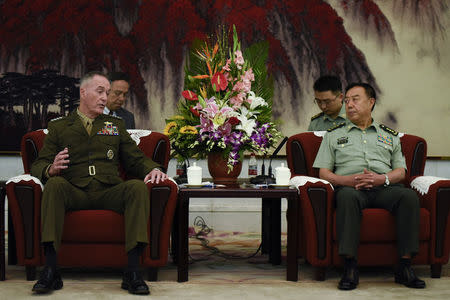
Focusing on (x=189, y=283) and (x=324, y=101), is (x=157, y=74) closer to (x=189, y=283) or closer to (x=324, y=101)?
(x=324, y=101)

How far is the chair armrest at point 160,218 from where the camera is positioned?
2.91 metres

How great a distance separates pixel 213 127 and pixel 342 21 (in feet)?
7.65

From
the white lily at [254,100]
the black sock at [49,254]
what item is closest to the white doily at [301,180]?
the white lily at [254,100]

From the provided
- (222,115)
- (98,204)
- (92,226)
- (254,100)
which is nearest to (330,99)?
(254,100)

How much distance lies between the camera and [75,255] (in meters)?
2.91

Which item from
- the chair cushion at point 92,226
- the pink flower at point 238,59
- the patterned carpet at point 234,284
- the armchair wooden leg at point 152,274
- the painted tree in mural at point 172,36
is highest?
the painted tree in mural at point 172,36

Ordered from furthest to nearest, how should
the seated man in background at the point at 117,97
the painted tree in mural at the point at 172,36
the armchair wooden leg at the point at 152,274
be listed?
the painted tree in mural at the point at 172,36 → the seated man in background at the point at 117,97 → the armchair wooden leg at the point at 152,274

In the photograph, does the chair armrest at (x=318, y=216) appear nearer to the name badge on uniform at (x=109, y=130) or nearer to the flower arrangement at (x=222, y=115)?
the flower arrangement at (x=222, y=115)

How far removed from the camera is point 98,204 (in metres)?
2.98

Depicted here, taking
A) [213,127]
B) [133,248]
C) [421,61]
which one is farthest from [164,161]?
[421,61]

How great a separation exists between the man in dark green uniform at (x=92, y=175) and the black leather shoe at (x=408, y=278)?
134 cm

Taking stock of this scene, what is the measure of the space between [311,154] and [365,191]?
0.47 meters

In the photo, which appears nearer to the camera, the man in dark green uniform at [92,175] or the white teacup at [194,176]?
the man in dark green uniform at [92,175]

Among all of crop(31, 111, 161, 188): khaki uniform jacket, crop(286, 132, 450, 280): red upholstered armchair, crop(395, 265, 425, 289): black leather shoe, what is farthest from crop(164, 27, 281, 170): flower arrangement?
crop(395, 265, 425, 289): black leather shoe
